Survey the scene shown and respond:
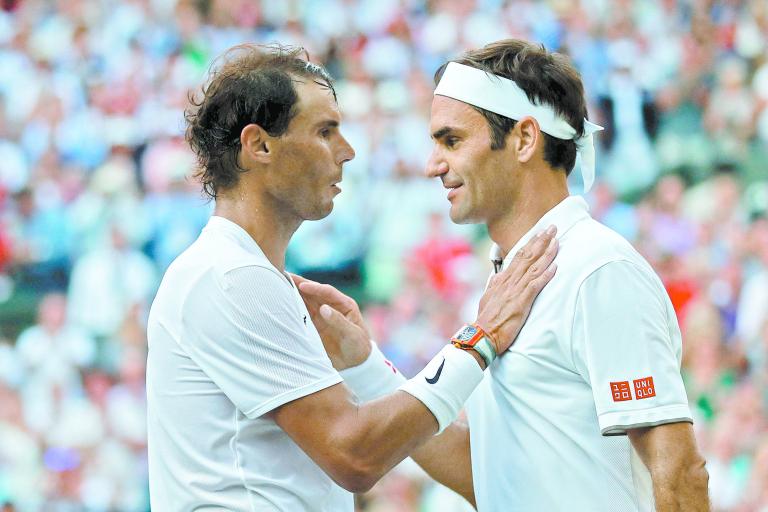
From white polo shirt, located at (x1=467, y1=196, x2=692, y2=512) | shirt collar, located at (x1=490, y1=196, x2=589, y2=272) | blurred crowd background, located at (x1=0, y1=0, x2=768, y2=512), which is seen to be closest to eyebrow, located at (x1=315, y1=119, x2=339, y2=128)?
shirt collar, located at (x1=490, y1=196, x2=589, y2=272)

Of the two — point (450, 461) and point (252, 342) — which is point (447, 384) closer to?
point (252, 342)

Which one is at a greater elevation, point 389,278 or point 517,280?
point 389,278

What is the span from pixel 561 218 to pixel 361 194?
22.5 feet

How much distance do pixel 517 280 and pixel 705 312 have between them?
5.39 m

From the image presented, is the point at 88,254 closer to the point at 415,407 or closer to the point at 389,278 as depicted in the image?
the point at 389,278

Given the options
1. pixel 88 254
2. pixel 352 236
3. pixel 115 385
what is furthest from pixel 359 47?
pixel 115 385

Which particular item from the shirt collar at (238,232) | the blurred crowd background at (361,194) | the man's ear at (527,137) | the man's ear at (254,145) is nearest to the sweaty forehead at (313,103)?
the man's ear at (254,145)

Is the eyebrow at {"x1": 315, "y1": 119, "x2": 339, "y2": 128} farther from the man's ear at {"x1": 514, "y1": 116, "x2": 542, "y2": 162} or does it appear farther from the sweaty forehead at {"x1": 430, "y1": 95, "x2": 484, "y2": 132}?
the man's ear at {"x1": 514, "y1": 116, "x2": 542, "y2": 162}

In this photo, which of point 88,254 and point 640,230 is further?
point 88,254

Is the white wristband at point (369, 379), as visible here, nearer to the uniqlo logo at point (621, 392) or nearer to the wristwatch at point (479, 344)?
the wristwatch at point (479, 344)

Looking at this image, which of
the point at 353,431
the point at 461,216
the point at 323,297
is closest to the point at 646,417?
the point at 353,431

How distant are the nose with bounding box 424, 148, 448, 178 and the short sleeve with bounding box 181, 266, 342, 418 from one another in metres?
0.65

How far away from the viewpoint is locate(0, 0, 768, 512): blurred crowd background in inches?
337

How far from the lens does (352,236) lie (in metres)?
9.86
